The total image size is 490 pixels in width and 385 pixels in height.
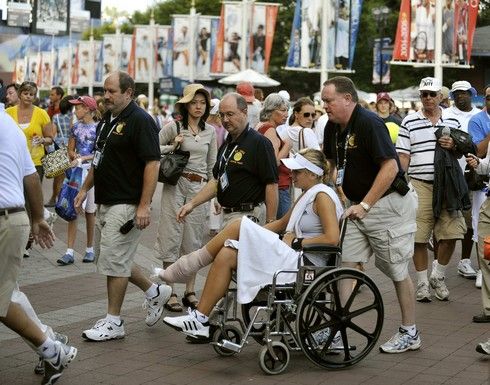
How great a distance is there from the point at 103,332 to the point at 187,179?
2.06 meters

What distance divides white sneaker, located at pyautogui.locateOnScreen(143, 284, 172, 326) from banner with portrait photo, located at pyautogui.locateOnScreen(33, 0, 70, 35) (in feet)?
109

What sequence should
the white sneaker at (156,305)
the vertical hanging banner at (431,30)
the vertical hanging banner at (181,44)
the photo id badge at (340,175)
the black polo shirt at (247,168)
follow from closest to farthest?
1. the photo id badge at (340,175)
2. the black polo shirt at (247,168)
3. the white sneaker at (156,305)
4. the vertical hanging banner at (431,30)
5. the vertical hanging banner at (181,44)

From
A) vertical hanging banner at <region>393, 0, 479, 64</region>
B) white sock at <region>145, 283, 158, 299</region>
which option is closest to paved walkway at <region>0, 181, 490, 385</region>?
white sock at <region>145, 283, 158, 299</region>

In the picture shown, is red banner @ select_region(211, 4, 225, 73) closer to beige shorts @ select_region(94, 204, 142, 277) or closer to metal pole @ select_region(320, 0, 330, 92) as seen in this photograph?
metal pole @ select_region(320, 0, 330, 92)

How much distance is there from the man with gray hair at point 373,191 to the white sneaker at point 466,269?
3960 millimetres

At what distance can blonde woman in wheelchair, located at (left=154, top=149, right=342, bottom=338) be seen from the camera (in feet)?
24.1

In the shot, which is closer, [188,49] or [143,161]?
[143,161]

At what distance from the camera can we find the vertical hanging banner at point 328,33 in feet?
115

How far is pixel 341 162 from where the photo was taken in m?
7.99

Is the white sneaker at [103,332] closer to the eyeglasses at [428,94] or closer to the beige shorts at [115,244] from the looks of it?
the beige shorts at [115,244]

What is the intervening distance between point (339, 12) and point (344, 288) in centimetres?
2821

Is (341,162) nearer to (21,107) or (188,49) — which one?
(21,107)

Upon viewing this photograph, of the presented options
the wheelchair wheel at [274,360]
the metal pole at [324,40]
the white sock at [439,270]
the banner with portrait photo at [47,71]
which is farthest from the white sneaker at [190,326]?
the banner with portrait photo at [47,71]

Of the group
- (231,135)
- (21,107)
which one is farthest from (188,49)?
(231,135)
